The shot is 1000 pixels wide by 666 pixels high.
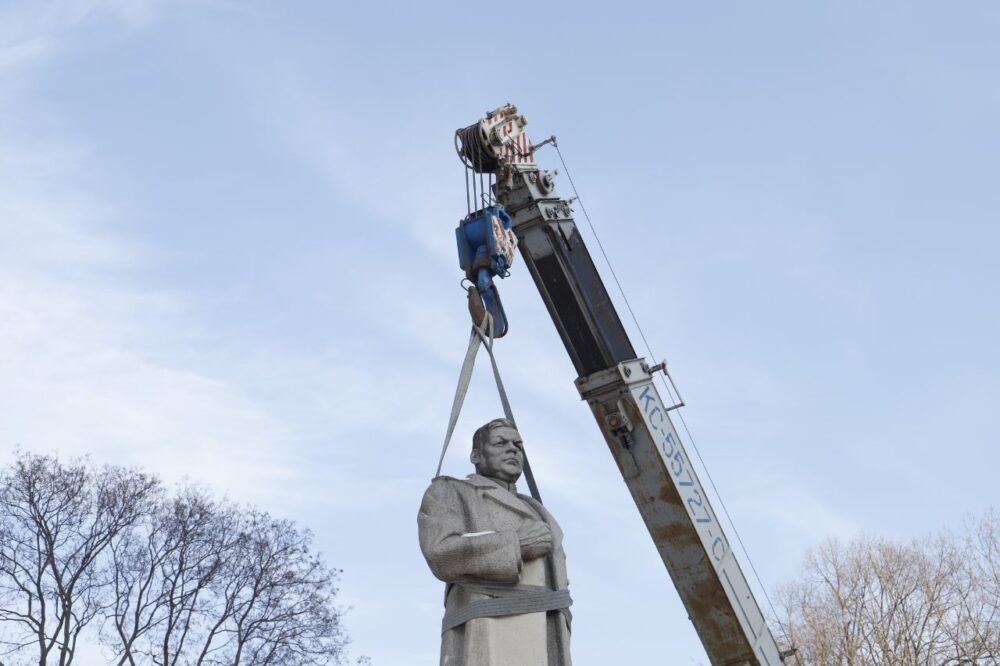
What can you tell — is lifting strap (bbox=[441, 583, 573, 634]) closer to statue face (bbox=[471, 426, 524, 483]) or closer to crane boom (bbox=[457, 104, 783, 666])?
statue face (bbox=[471, 426, 524, 483])

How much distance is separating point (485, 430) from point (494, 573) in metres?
0.92

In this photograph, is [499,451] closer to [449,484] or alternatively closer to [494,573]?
[449,484]

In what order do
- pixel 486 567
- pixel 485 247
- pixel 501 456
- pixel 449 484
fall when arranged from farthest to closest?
pixel 485 247 < pixel 501 456 < pixel 449 484 < pixel 486 567

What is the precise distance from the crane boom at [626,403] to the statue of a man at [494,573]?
16.6 feet

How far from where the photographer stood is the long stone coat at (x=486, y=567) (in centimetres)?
593

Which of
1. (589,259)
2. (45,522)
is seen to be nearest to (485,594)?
(589,259)

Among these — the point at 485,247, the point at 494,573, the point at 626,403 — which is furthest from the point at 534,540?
the point at 626,403

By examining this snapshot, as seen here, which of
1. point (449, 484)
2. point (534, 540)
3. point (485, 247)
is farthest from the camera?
point (485, 247)

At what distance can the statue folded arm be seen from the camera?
597 cm

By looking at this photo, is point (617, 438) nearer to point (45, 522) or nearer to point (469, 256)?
point (469, 256)

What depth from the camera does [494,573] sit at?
5969 millimetres

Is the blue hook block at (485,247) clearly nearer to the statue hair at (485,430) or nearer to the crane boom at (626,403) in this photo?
the statue hair at (485,430)

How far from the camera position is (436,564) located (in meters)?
6.06

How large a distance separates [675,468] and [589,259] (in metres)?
2.12
